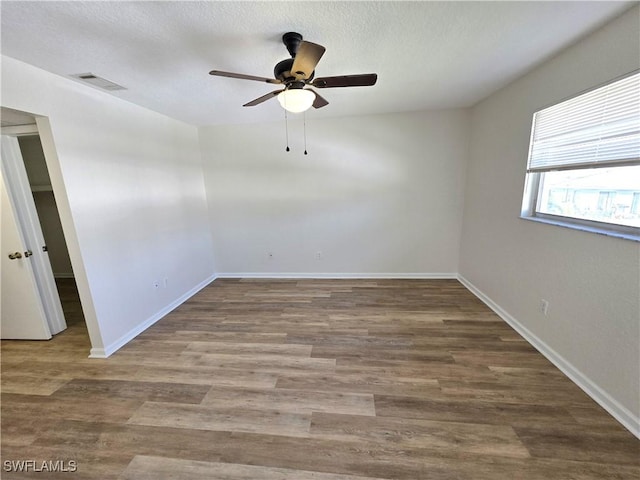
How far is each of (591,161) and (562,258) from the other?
0.75 meters

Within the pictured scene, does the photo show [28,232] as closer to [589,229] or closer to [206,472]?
[206,472]

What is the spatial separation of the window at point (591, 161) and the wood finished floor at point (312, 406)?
1243 mm

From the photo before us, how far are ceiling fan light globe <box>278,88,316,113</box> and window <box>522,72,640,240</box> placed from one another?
6.59 ft

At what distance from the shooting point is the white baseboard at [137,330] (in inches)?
97.0

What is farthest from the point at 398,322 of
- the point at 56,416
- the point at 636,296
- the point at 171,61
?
the point at 171,61

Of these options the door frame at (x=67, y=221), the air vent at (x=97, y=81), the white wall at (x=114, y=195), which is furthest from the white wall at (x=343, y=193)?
the door frame at (x=67, y=221)

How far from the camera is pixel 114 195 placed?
2.60 m

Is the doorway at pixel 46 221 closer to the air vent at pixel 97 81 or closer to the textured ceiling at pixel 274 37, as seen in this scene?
the air vent at pixel 97 81

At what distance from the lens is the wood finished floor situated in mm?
1436

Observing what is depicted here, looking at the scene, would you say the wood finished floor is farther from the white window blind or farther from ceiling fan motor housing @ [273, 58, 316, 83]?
ceiling fan motor housing @ [273, 58, 316, 83]

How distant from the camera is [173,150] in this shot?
11.5ft

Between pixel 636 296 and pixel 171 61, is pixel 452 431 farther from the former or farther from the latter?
pixel 171 61

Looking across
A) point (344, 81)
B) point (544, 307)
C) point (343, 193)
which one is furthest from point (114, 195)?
point (544, 307)

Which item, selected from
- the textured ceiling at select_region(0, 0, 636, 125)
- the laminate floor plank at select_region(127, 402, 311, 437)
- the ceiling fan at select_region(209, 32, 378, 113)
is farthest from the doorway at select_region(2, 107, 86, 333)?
the ceiling fan at select_region(209, 32, 378, 113)
